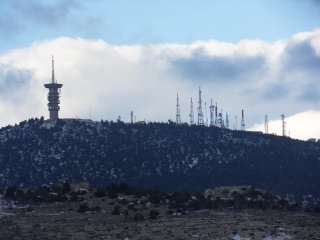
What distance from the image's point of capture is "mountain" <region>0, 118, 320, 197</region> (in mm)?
145125

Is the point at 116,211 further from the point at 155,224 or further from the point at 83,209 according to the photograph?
the point at 155,224

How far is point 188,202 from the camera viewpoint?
73188 millimetres

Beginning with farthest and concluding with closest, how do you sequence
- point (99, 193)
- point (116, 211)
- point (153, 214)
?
point (99, 193) < point (116, 211) < point (153, 214)

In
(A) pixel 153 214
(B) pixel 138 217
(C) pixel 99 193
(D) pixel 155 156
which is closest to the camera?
(B) pixel 138 217

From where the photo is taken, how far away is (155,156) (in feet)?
532

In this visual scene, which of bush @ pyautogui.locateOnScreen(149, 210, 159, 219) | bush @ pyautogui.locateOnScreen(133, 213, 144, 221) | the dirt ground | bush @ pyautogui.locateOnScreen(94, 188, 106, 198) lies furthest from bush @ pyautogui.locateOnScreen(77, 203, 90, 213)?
bush @ pyautogui.locateOnScreen(94, 188, 106, 198)

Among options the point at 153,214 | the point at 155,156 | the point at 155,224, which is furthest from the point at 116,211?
the point at 155,156

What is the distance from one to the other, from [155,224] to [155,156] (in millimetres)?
106096

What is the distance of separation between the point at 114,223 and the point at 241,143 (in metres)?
124

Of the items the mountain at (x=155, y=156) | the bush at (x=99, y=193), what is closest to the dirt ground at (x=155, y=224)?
the bush at (x=99, y=193)

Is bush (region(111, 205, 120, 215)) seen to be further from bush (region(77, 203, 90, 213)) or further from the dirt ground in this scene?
bush (region(77, 203, 90, 213))

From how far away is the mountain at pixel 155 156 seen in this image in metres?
145

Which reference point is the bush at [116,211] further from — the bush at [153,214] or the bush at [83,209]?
the bush at [153,214]

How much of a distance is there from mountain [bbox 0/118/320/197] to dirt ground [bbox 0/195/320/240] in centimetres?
6968
